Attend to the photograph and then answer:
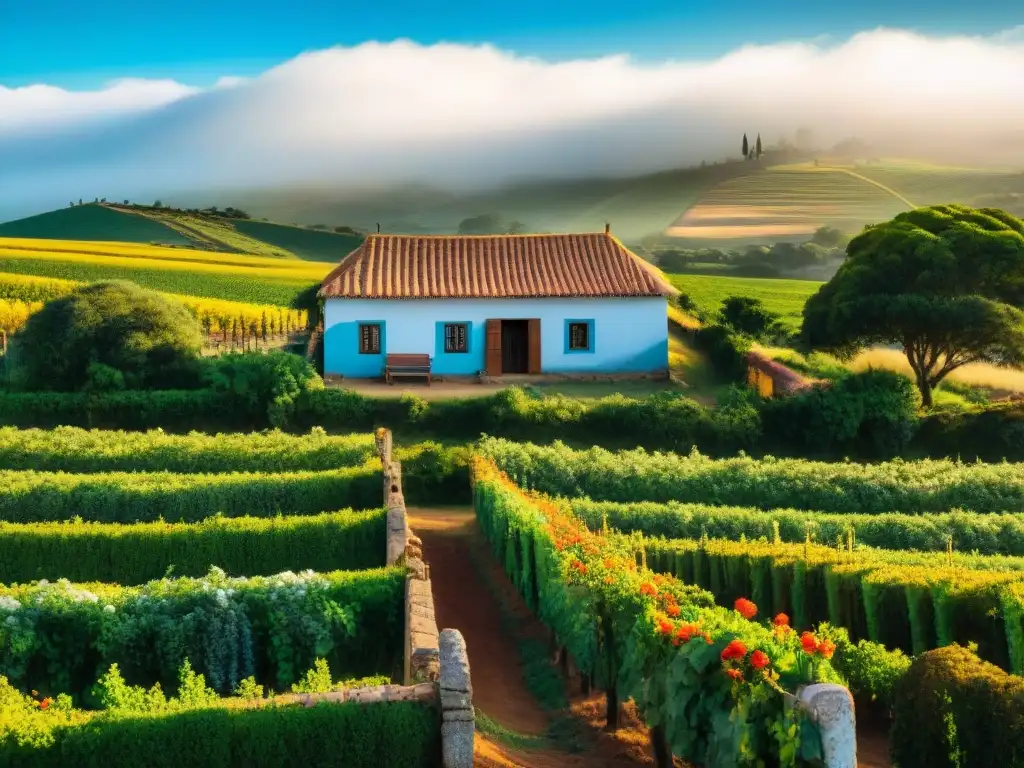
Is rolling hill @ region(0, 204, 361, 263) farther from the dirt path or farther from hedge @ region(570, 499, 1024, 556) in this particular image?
hedge @ region(570, 499, 1024, 556)

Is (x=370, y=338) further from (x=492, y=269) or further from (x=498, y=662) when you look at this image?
(x=498, y=662)

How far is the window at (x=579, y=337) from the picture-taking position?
125 ft

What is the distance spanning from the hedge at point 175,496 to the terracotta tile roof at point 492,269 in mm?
15858

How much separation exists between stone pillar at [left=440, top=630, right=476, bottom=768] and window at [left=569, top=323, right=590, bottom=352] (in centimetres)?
2938

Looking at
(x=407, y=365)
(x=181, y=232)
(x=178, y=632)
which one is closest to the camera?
(x=178, y=632)

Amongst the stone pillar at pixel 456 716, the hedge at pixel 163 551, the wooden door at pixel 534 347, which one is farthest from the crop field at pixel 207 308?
the stone pillar at pixel 456 716

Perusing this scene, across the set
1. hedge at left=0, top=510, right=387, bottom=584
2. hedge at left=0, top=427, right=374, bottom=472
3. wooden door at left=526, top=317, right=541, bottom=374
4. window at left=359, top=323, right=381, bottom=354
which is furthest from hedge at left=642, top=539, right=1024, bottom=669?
window at left=359, top=323, right=381, bottom=354

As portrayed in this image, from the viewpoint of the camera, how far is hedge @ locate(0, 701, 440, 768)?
846 centimetres

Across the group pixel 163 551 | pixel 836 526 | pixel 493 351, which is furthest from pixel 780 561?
pixel 493 351

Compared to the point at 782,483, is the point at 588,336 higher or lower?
higher

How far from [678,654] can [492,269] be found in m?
30.5

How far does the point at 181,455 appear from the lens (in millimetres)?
24219

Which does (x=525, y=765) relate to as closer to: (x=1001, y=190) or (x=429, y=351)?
(x=429, y=351)

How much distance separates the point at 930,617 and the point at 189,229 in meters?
68.4
